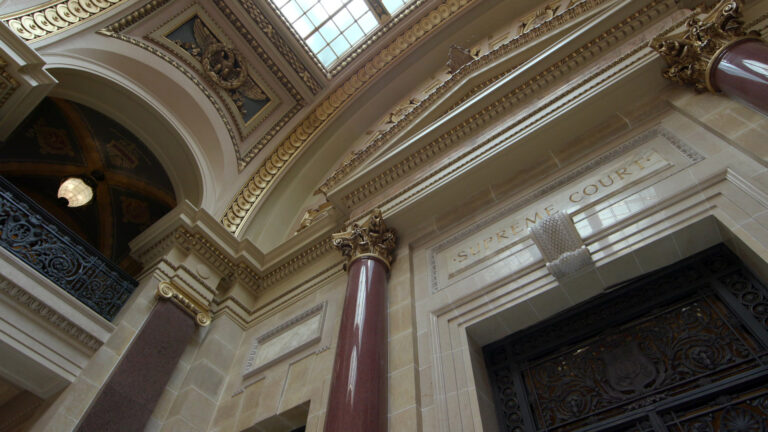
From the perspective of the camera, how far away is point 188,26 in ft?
23.3

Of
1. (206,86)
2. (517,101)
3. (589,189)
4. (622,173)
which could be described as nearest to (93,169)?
(206,86)

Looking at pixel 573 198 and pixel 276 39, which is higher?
pixel 276 39

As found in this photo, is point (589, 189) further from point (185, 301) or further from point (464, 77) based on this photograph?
point (185, 301)

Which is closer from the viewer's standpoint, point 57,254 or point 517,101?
point 57,254

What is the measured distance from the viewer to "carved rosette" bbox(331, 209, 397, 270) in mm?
4617

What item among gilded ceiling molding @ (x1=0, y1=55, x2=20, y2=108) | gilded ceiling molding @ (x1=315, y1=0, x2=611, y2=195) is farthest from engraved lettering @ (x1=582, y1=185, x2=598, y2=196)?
gilded ceiling molding @ (x1=0, y1=55, x2=20, y2=108)

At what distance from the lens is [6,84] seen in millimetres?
4703

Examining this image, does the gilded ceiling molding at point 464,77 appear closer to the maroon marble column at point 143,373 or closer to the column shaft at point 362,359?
the column shaft at point 362,359

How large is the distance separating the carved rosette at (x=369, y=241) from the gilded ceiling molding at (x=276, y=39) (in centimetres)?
422

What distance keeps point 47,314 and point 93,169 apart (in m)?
3.51

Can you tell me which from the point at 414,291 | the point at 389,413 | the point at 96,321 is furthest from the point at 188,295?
the point at 389,413

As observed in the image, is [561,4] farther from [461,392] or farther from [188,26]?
[461,392]

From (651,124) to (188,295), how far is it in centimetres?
485

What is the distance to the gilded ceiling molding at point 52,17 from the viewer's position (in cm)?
499
